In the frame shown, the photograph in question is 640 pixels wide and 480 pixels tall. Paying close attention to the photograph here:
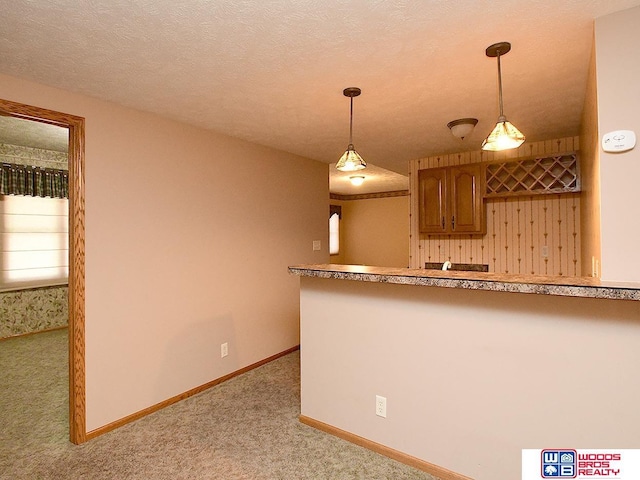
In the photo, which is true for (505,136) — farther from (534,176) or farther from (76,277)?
(76,277)

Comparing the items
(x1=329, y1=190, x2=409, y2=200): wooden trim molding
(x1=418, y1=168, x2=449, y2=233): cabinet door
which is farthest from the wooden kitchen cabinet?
(x1=329, y1=190, x2=409, y2=200): wooden trim molding

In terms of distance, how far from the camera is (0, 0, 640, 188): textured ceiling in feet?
5.18

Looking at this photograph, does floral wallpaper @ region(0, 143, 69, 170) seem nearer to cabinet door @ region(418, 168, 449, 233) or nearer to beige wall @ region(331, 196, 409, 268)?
cabinet door @ region(418, 168, 449, 233)

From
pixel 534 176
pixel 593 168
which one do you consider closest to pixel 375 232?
pixel 534 176

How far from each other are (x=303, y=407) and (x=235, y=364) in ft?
3.99

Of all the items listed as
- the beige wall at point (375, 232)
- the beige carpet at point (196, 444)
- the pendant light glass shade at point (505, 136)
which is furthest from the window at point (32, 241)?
the beige wall at point (375, 232)

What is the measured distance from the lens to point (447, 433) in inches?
78.5

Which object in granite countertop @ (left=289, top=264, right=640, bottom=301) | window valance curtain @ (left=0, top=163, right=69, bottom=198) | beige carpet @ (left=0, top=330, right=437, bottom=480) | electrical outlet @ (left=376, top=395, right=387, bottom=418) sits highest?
window valance curtain @ (left=0, top=163, right=69, bottom=198)

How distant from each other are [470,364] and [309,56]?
186 centimetres

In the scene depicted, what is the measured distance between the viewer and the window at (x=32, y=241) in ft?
15.3

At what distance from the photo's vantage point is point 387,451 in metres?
2.20

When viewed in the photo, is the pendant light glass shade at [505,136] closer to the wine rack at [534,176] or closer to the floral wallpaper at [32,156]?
the wine rack at [534,176]

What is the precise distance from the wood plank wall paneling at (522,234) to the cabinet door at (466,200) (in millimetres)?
254

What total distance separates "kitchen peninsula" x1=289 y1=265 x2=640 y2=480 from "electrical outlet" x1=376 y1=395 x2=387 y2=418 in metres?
0.02
